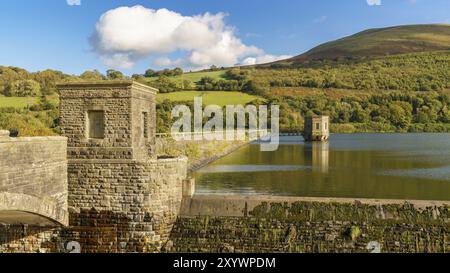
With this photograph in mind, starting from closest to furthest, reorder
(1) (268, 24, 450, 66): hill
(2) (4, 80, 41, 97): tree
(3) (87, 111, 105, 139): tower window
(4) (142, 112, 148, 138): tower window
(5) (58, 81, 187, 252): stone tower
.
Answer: (5) (58, 81, 187, 252): stone tower
(3) (87, 111, 105, 139): tower window
(4) (142, 112, 148, 138): tower window
(2) (4, 80, 41, 97): tree
(1) (268, 24, 450, 66): hill

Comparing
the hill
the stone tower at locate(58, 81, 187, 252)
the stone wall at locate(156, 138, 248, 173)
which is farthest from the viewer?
the hill

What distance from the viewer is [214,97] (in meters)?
84.1

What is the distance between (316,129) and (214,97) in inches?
883

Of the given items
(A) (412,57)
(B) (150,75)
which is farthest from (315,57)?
(B) (150,75)

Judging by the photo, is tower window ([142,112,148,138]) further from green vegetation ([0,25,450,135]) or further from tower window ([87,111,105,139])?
Answer: green vegetation ([0,25,450,135])

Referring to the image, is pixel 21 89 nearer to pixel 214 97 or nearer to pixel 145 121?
pixel 214 97

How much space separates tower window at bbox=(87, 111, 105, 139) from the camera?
13891 mm

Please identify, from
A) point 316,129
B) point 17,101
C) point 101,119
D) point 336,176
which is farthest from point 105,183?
point 316,129

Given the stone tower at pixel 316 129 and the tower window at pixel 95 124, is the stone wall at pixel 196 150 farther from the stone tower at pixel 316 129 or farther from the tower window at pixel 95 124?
the stone tower at pixel 316 129

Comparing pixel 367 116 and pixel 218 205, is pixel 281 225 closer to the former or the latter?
pixel 218 205

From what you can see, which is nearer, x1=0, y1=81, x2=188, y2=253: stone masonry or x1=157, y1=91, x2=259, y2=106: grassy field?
x1=0, y1=81, x2=188, y2=253: stone masonry

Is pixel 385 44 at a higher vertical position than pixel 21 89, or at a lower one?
higher

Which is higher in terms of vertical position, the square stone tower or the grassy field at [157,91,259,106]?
the grassy field at [157,91,259,106]

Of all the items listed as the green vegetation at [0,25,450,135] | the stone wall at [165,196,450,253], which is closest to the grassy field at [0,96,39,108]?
the green vegetation at [0,25,450,135]
